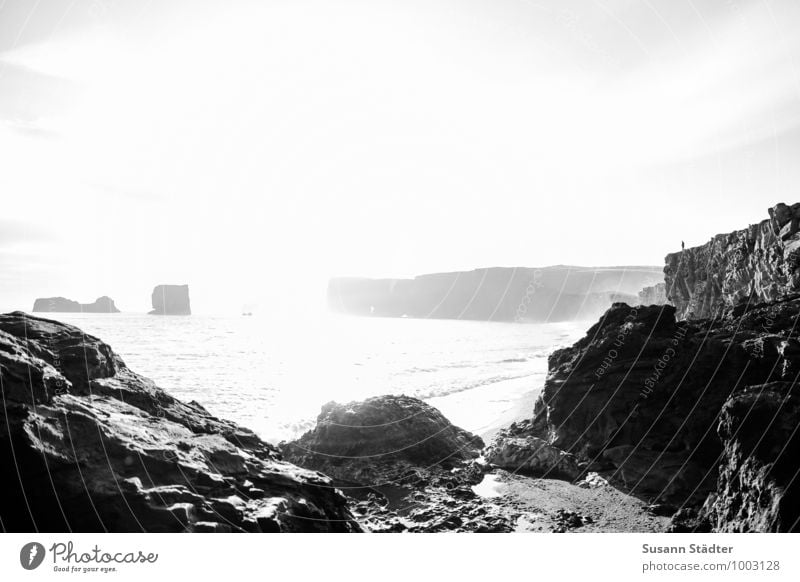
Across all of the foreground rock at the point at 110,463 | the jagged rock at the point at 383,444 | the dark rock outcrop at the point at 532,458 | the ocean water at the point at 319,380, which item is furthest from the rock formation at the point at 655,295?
the foreground rock at the point at 110,463

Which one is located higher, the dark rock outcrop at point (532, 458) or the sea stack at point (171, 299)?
the sea stack at point (171, 299)

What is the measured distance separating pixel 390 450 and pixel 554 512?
480 cm

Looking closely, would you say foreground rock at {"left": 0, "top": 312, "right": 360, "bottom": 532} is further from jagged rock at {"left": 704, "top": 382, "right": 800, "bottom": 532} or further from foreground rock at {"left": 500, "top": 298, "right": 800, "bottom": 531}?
foreground rock at {"left": 500, "top": 298, "right": 800, "bottom": 531}

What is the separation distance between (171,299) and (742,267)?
15494 cm

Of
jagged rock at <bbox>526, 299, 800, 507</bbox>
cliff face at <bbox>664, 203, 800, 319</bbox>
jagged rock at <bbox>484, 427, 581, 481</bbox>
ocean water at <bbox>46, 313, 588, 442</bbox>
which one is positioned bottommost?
ocean water at <bbox>46, 313, 588, 442</bbox>

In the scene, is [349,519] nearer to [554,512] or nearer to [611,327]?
[554,512]

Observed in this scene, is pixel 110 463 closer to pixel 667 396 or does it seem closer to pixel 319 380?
pixel 667 396

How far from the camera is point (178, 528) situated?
5.09 m

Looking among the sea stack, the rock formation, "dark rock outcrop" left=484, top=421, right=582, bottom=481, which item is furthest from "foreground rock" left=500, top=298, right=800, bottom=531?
the sea stack

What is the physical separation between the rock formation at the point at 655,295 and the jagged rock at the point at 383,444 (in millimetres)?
64370

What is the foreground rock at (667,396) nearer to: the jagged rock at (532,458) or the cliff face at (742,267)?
the jagged rock at (532,458)

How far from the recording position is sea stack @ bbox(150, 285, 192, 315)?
144m

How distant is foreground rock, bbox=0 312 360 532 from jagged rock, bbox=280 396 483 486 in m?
4.62

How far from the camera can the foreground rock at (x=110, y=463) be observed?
16.0ft
